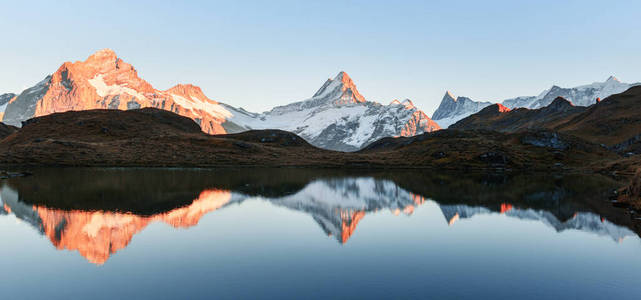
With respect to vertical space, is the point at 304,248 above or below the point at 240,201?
below

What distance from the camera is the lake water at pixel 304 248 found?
86.8ft

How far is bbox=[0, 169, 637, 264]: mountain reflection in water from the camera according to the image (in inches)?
1704

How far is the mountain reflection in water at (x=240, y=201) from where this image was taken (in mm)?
43281

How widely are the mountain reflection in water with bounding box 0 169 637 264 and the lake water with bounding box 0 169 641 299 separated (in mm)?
355

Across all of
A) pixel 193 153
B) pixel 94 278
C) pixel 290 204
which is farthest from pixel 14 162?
pixel 94 278

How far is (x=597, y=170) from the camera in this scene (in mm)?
158375

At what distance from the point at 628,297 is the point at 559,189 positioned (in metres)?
80.1

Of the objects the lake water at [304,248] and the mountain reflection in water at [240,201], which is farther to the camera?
the mountain reflection in water at [240,201]

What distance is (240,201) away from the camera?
69750mm

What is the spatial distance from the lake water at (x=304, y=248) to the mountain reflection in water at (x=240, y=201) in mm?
355

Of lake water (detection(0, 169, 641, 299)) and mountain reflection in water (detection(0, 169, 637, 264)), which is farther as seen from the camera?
mountain reflection in water (detection(0, 169, 637, 264))

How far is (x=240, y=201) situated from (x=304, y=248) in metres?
34.5

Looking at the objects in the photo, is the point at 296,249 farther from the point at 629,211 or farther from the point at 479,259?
the point at 629,211

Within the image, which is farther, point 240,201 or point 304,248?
point 240,201
